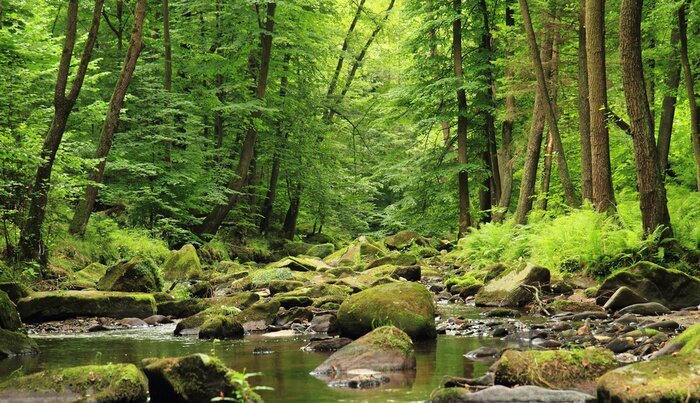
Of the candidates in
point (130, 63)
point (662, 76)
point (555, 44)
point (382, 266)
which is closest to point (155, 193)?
point (130, 63)

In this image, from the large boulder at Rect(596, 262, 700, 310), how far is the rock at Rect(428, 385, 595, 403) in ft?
17.8

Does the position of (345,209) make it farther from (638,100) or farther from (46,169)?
(638,100)

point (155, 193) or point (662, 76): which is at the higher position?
point (662, 76)

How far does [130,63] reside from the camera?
1620 cm

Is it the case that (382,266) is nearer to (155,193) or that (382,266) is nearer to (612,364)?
(155,193)

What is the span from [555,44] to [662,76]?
9.24ft

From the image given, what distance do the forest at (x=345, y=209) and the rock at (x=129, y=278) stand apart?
0.06m

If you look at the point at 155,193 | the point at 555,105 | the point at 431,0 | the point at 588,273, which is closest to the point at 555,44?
the point at 555,105

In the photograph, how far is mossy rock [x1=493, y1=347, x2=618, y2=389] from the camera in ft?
18.5

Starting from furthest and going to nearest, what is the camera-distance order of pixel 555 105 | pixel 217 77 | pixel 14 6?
pixel 217 77, pixel 555 105, pixel 14 6

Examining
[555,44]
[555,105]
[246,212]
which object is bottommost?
[246,212]

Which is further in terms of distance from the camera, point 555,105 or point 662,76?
point 555,105

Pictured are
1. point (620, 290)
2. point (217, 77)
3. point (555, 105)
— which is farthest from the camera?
point (217, 77)

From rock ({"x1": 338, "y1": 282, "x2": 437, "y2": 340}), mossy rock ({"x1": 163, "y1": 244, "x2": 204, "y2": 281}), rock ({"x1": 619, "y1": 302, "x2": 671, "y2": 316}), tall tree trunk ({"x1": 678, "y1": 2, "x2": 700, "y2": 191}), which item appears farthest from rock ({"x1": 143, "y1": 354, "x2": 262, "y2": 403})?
mossy rock ({"x1": 163, "y1": 244, "x2": 204, "y2": 281})
